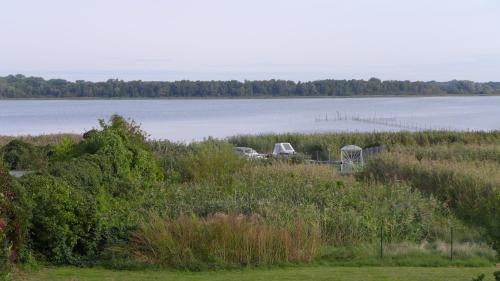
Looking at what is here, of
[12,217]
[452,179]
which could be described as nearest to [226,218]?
[12,217]

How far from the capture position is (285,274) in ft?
44.9

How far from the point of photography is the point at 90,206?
1580cm

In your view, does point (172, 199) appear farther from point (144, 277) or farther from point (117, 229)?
point (144, 277)

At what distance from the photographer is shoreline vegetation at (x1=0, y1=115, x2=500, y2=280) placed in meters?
14.9

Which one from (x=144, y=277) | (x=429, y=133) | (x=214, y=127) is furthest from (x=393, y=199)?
(x=214, y=127)

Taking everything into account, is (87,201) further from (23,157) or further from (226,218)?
(23,157)

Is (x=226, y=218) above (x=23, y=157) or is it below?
above

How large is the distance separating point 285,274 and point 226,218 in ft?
7.61

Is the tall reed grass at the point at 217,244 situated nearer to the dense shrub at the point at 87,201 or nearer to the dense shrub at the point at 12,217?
the dense shrub at the point at 87,201

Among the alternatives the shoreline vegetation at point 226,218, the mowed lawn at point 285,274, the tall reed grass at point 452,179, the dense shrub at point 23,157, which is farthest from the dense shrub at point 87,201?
the dense shrub at point 23,157

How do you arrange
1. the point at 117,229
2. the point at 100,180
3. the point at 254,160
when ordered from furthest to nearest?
the point at 254,160 < the point at 100,180 < the point at 117,229

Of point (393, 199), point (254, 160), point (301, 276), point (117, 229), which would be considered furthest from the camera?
point (254, 160)

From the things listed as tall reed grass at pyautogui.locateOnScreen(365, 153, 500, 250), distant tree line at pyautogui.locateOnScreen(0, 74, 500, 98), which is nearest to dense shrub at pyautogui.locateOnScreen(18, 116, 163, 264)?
tall reed grass at pyautogui.locateOnScreen(365, 153, 500, 250)

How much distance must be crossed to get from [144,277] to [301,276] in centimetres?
265
